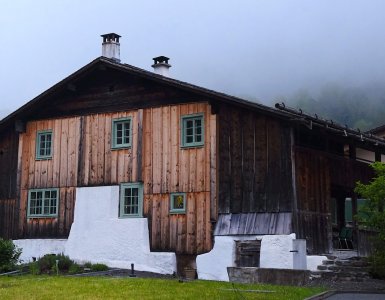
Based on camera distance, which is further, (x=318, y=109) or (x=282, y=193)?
(x=318, y=109)

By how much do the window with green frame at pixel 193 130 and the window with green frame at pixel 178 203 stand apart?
65.9 inches

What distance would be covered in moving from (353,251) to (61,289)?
981cm

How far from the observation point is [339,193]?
24688 millimetres

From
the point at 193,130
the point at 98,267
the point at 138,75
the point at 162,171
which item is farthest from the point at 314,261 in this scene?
the point at 138,75

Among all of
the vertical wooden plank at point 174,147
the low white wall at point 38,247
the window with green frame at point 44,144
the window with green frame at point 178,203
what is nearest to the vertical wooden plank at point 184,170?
the vertical wooden plank at point 174,147

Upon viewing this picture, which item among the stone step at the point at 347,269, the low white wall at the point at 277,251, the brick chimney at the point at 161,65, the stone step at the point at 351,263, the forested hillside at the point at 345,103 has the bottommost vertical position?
the stone step at the point at 347,269

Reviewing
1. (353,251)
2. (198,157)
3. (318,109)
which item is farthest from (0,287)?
(318,109)

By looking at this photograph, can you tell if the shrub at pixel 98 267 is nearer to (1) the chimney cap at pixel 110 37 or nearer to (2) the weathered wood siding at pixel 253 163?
(2) the weathered wood siding at pixel 253 163

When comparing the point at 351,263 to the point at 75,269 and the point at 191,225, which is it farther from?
the point at 75,269

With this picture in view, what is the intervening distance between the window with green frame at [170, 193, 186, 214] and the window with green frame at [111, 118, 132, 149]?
266 cm

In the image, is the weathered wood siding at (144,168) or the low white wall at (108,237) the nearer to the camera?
the weathered wood siding at (144,168)

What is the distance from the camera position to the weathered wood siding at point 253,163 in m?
18.8

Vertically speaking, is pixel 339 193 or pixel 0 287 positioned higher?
pixel 339 193

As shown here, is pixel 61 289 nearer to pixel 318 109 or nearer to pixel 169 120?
pixel 169 120
